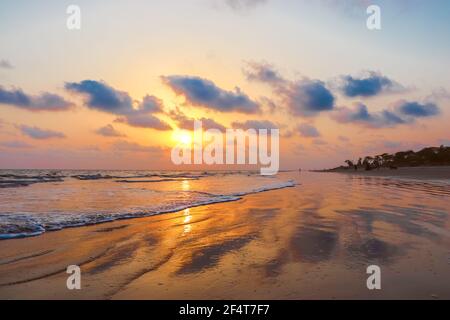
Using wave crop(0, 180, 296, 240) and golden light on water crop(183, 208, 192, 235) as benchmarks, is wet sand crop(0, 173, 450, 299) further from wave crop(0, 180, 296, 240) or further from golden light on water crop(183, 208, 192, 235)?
wave crop(0, 180, 296, 240)

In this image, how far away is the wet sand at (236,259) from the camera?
15.4 feet

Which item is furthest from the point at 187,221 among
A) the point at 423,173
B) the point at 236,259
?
the point at 423,173

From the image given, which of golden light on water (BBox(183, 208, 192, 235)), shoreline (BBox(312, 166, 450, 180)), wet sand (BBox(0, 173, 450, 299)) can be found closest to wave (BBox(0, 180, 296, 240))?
wet sand (BBox(0, 173, 450, 299))

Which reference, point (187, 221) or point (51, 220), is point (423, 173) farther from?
point (51, 220)

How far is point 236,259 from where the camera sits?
248 inches

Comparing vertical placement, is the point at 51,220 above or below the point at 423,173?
above

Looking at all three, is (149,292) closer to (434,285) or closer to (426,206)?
(434,285)

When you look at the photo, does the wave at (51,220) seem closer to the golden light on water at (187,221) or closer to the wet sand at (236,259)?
the wet sand at (236,259)

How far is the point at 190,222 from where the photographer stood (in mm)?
10812

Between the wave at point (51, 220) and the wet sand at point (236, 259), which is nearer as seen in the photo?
the wet sand at point (236, 259)

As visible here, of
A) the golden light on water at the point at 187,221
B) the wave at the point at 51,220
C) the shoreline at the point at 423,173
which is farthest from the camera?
the shoreline at the point at 423,173

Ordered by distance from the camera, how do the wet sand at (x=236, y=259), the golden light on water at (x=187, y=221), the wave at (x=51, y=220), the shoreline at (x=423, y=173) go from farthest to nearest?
the shoreline at (x=423, y=173), the golden light on water at (x=187, y=221), the wave at (x=51, y=220), the wet sand at (x=236, y=259)

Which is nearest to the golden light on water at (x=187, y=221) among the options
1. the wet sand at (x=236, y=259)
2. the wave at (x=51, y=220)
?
the wet sand at (x=236, y=259)
